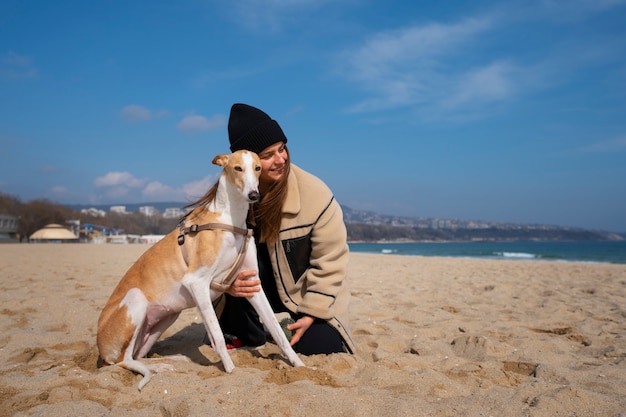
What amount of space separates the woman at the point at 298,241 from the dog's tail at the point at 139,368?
0.77m

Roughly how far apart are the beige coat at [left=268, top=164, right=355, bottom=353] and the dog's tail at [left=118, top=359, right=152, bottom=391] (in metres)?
1.23

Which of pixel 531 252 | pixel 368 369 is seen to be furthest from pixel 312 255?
pixel 531 252

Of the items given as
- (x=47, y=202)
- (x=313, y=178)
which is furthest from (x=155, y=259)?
(x=47, y=202)

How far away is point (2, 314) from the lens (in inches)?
193

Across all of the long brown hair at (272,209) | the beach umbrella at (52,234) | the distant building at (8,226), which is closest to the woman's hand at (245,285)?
the long brown hair at (272,209)

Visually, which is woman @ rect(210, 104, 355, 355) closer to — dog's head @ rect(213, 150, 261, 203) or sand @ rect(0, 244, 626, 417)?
sand @ rect(0, 244, 626, 417)

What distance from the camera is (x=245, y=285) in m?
3.12

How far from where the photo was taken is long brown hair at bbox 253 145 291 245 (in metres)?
3.42

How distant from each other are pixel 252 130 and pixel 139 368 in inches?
74.3

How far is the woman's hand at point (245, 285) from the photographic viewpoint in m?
3.12

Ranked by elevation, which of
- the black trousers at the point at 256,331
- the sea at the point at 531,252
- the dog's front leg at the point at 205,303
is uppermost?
the dog's front leg at the point at 205,303

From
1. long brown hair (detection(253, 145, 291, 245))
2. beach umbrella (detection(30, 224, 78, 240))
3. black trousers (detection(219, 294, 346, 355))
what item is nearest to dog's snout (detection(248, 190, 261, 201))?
long brown hair (detection(253, 145, 291, 245))

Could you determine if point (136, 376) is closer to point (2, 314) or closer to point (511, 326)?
point (2, 314)

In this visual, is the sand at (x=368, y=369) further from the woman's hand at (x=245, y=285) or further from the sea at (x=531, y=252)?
the sea at (x=531, y=252)
